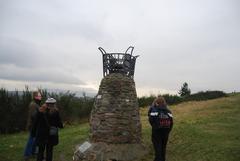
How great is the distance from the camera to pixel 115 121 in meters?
11.6

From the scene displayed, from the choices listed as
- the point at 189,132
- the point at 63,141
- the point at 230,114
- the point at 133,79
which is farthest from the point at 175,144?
the point at 230,114

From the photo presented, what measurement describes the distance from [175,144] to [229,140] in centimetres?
178

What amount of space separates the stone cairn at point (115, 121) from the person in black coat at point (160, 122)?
1494mm

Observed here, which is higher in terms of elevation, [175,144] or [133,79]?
[133,79]

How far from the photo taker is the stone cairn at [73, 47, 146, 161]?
1149cm

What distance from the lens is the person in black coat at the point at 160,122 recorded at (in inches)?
390

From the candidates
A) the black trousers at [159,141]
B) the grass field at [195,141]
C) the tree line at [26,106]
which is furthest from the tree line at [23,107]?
the black trousers at [159,141]

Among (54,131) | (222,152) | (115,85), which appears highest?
(115,85)

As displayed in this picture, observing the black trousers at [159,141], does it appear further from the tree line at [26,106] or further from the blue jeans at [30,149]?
the tree line at [26,106]

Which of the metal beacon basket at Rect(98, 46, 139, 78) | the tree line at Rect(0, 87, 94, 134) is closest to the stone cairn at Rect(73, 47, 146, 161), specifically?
the metal beacon basket at Rect(98, 46, 139, 78)

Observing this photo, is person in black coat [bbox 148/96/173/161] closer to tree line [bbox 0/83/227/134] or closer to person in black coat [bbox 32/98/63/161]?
person in black coat [bbox 32/98/63/161]

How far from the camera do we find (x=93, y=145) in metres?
11.7

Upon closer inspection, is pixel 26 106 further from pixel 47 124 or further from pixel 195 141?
pixel 47 124

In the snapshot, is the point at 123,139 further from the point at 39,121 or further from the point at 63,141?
the point at 63,141
